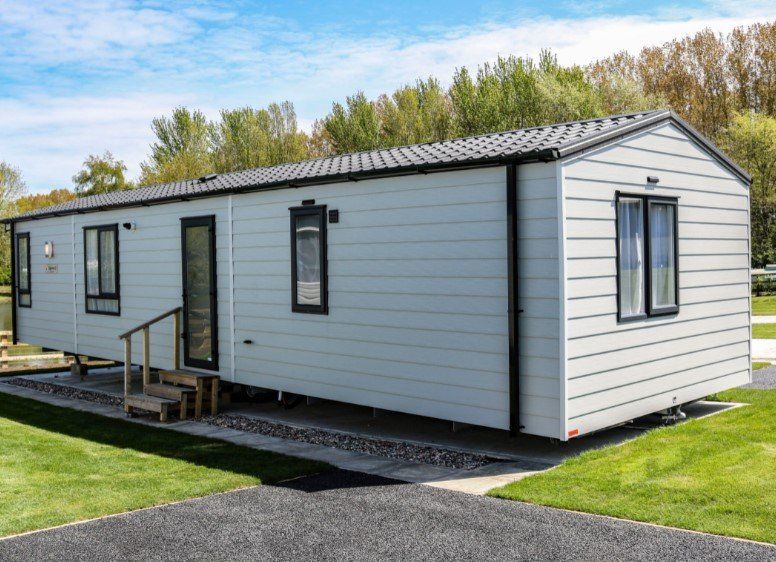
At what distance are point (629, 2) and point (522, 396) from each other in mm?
10684

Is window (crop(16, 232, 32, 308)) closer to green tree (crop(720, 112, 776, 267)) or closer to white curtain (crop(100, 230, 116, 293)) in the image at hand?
white curtain (crop(100, 230, 116, 293))

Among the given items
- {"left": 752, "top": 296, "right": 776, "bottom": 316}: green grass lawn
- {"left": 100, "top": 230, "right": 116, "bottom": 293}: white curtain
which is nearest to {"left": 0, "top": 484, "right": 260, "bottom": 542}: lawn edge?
{"left": 100, "top": 230, "right": 116, "bottom": 293}: white curtain

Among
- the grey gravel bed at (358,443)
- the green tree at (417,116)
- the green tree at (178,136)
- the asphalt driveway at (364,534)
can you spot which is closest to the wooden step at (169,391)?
the grey gravel bed at (358,443)

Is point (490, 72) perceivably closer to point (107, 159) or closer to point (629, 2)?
point (629, 2)

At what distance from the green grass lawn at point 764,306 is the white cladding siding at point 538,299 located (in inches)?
590

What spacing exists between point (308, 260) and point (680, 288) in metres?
3.79

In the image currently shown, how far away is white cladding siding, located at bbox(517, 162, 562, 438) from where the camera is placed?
6246mm

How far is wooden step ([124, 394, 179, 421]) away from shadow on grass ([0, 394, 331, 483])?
0.26 m

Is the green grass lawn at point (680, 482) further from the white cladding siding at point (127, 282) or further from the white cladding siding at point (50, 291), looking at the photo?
the white cladding siding at point (50, 291)

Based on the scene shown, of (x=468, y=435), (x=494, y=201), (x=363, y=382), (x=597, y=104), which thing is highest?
(x=597, y=104)

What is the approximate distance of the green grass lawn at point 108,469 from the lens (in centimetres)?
544

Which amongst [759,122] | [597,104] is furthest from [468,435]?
[759,122]

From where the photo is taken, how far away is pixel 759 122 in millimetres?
27156

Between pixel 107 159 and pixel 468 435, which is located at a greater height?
pixel 107 159
